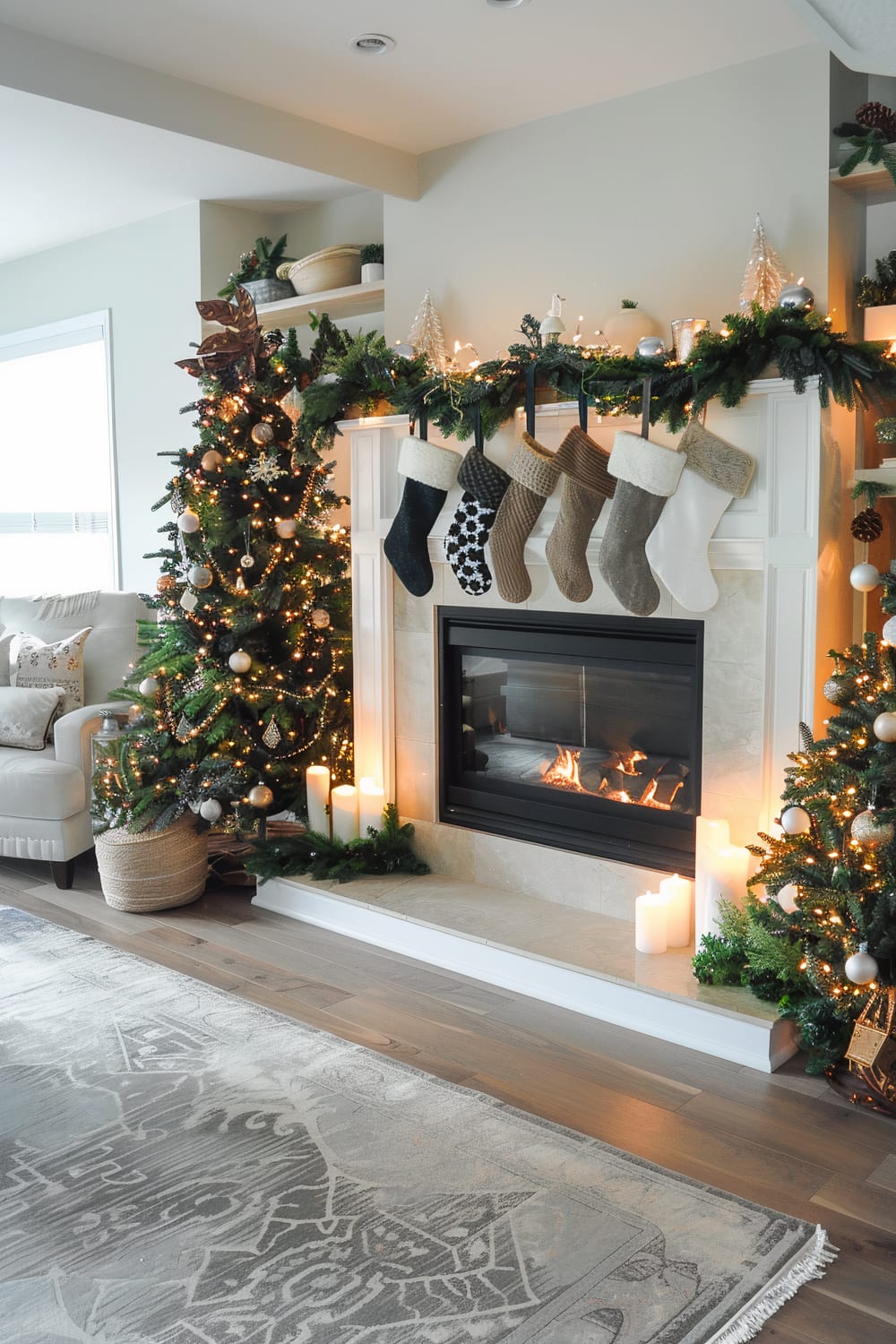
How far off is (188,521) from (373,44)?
1.47 meters

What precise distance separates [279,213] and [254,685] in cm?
215

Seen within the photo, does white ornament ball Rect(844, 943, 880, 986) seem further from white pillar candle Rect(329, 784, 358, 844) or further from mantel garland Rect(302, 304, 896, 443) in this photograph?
white pillar candle Rect(329, 784, 358, 844)

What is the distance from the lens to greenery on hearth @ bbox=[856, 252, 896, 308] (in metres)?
2.88

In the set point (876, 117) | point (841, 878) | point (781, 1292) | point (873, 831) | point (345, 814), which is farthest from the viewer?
point (345, 814)

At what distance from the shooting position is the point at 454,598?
11.3ft

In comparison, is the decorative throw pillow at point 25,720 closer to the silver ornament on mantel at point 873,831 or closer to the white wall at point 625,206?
the white wall at point 625,206

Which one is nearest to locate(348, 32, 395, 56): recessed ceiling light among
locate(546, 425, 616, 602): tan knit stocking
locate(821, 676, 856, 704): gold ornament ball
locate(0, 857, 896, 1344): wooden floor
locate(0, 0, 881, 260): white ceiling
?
locate(0, 0, 881, 260): white ceiling

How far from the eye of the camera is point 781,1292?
5.83ft

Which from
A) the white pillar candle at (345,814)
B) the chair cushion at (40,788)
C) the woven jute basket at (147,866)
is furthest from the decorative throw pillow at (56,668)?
the white pillar candle at (345,814)

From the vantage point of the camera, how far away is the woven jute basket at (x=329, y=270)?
4.01 m

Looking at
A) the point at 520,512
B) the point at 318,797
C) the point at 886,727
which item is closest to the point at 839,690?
the point at 886,727

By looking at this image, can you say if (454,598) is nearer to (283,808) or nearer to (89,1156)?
(283,808)

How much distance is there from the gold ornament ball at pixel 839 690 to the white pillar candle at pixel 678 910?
731 millimetres

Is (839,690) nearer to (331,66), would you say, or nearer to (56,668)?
(331,66)
